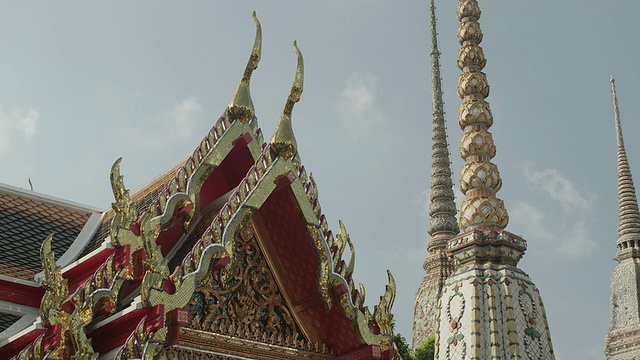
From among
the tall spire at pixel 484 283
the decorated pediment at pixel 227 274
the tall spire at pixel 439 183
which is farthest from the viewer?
the tall spire at pixel 439 183

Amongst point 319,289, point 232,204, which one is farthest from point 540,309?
point 232,204

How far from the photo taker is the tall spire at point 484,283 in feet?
34.8

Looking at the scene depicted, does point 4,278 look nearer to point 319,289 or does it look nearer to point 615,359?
point 319,289

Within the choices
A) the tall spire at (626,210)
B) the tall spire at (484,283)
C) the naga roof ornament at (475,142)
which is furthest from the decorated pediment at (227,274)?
the tall spire at (626,210)

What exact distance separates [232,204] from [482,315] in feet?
16.4

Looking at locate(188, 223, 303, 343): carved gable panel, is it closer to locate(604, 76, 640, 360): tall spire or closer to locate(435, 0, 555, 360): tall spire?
locate(435, 0, 555, 360): tall spire

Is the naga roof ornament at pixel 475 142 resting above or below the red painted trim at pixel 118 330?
above

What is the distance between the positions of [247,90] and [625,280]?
2968cm

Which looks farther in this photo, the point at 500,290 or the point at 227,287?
the point at 500,290

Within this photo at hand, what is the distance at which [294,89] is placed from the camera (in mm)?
7473

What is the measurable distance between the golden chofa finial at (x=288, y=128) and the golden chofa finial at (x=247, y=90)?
0.31 metres

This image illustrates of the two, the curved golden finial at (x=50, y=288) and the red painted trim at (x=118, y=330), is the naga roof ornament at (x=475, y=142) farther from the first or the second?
the curved golden finial at (x=50, y=288)

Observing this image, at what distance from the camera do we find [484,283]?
10875 millimetres

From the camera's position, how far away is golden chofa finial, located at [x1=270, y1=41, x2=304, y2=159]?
23.5ft
